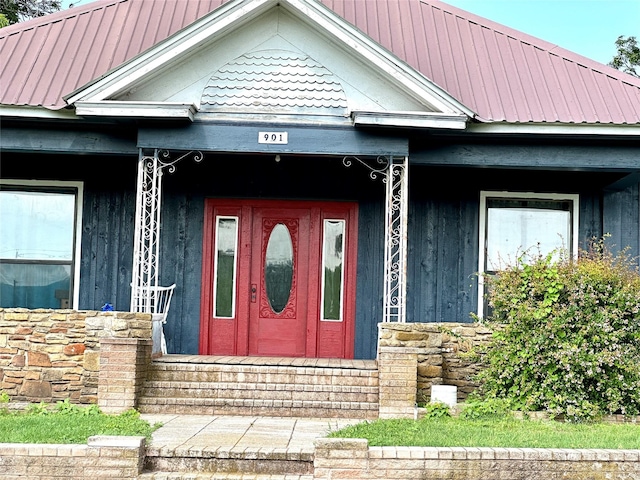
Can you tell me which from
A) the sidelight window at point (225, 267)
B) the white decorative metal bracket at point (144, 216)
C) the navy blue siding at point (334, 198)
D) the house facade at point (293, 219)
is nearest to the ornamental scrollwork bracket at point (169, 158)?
the white decorative metal bracket at point (144, 216)

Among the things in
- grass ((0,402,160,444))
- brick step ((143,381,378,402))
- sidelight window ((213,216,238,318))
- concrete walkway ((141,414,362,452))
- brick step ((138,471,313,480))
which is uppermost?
sidelight window ((213,216,238,318))

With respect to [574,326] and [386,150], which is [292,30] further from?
[574,326]

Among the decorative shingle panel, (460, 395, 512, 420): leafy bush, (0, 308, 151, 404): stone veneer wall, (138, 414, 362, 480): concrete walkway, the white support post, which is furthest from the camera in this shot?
the decorative shingle panel

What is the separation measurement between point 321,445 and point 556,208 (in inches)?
258

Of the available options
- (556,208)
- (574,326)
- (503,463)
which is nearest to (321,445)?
(503,463)

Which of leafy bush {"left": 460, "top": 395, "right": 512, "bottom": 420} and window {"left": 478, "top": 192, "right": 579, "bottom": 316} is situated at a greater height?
window {"left": 478, "top": 192, "right": 579, "bottom": 316}

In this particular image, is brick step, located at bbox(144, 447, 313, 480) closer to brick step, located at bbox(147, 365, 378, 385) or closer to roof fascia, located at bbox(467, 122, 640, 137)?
brick step, located at bbox(147, 365, 378, 385)

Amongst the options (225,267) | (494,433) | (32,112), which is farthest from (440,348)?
(32,112)

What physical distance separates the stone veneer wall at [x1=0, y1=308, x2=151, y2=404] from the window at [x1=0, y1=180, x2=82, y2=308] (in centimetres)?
212

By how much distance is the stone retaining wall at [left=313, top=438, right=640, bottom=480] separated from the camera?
290 inches

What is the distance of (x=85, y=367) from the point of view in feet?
33.0

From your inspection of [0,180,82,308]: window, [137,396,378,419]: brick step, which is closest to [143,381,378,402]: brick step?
[137,396,378,419]: brick step

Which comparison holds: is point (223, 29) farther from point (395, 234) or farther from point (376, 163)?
point (395, 234)

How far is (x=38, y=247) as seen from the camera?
12328 millimetres
